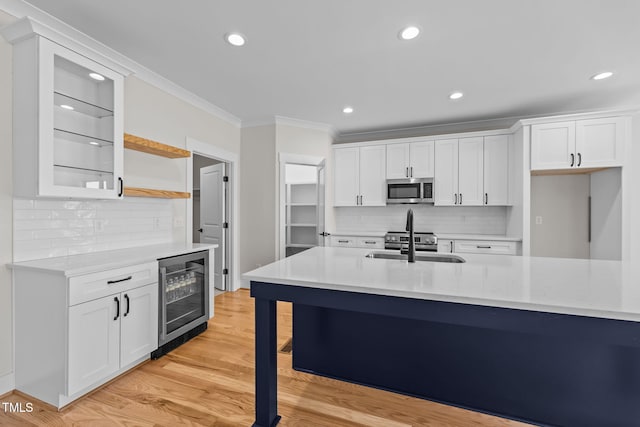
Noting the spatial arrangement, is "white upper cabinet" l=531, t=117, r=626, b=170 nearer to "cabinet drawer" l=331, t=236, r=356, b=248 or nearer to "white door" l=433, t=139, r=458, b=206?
"white door" l=433, t=139, r=458, b=206

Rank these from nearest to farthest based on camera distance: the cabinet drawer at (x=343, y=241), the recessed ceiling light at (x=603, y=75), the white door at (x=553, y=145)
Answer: the recessed ceiling light at (x=603, y=75), the white door at (x=553, y=145), the cabinet drawer at (x=343, y=241)

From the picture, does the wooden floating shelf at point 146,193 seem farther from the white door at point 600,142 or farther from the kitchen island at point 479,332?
the white door at point 600,142

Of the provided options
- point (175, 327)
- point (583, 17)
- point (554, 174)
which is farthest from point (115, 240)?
point (554, 174)

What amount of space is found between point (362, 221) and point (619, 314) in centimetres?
404

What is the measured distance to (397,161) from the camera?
454 centimetres

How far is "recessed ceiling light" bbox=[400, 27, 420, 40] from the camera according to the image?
2174mm

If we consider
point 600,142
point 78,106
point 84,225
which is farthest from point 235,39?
point 600,142

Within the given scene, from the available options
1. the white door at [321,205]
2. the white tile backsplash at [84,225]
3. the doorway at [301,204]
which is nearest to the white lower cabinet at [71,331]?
the white tile backsplash at [84,225]

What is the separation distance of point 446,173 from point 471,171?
0.34 metres

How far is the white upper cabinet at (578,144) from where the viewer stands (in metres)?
3.35

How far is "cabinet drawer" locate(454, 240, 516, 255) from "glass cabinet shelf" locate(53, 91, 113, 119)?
426 cm

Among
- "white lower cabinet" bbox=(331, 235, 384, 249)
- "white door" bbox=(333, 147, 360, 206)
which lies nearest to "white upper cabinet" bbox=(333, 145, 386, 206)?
"white door" bbox=(333, 147, 360, 206)

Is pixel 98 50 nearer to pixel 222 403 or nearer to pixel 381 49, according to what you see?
pixel 381 49

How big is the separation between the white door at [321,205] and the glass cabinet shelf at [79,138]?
268 cm
